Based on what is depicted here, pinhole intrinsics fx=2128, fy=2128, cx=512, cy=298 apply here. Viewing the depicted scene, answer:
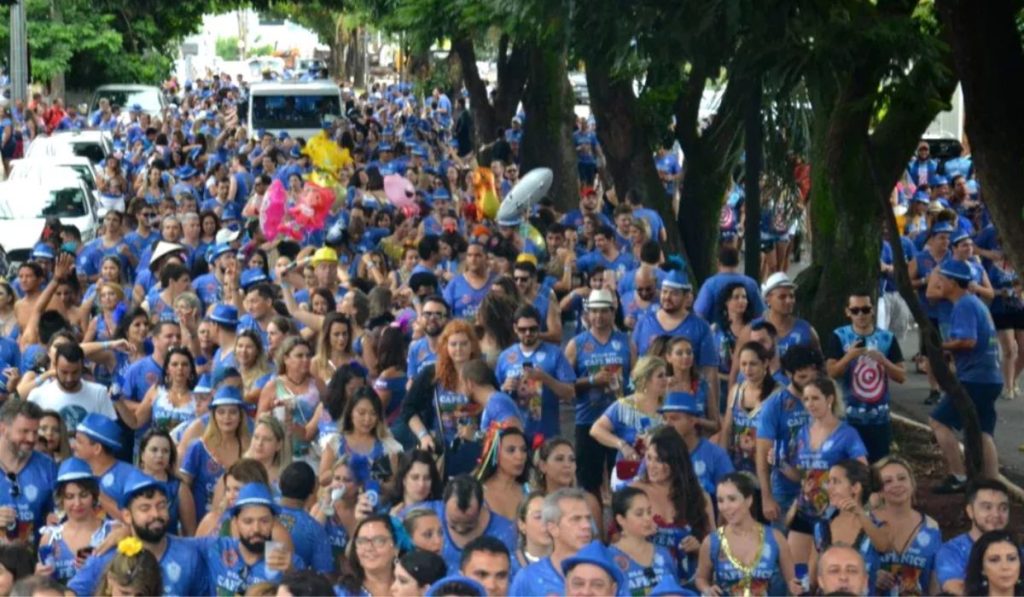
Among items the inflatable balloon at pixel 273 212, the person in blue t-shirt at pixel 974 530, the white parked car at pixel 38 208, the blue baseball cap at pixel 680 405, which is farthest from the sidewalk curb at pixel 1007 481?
the white parked car at pixel 38 208

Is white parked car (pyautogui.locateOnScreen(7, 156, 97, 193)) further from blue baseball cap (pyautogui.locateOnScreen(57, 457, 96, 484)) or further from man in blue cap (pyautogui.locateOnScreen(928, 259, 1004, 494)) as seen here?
blue baseball cap (pyautogui.locateOnScreen(57, 457, 96, 484))

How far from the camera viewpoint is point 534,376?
12188mm

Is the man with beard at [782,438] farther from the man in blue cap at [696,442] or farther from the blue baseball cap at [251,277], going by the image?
the blue baseball cap at [251,277]

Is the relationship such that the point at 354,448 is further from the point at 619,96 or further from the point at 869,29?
the point at 619,96

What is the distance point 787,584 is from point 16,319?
23.9ft

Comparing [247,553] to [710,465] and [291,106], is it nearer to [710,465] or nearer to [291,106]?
[710,465]

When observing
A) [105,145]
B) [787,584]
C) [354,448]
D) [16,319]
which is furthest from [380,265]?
[105,145]

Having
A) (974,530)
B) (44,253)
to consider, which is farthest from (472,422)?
(44,253)

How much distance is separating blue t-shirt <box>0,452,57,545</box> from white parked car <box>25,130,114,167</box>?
2221cm

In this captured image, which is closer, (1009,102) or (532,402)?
(1009,102)

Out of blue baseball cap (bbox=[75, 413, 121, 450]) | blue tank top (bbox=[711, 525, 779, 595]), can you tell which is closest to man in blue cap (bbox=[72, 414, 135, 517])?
blue baseball cap (bbox=[75, 413, 121, 450])

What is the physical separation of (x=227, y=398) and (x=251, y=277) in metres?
4.26

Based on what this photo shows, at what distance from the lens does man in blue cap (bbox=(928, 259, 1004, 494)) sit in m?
13.6

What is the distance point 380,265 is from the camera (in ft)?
54.6
